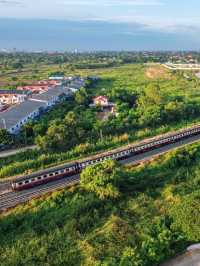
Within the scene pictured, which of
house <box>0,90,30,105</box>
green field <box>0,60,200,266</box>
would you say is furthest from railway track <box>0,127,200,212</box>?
house <box>0,90,30,105</box>

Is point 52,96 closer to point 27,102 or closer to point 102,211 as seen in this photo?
point 27,102

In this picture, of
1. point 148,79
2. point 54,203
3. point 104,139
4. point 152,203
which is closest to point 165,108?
point 104,139

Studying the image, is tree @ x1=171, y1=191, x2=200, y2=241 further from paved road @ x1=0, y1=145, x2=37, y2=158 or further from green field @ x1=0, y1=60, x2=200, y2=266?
paved road @ x1=0, y1=145, x2=37, y2=158

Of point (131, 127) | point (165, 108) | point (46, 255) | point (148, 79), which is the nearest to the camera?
point (46, 255)

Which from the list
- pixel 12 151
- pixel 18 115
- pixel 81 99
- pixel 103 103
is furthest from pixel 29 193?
pixel 81 99

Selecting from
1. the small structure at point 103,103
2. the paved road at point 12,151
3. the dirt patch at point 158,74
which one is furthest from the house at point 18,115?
the dirt patch at point 158,74

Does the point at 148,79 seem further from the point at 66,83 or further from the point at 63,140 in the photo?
the point at 63,140

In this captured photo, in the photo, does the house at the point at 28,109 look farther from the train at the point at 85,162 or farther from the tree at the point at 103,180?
the tree at the point at 103,180
